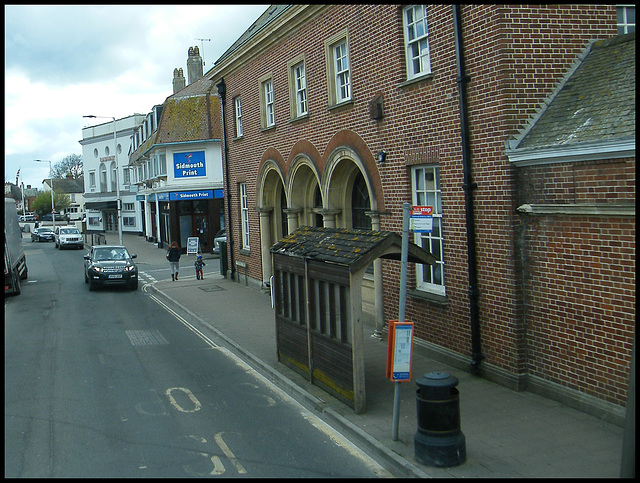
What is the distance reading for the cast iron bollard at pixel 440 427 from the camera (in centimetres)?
679

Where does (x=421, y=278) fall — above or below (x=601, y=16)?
below

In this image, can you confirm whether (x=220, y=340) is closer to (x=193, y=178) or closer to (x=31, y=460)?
(x=31, y=460)

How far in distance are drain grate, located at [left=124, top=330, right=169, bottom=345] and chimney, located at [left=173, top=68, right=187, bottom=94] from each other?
3680 cm

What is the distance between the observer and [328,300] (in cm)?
938

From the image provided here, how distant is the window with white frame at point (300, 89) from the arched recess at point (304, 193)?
1.45 metres

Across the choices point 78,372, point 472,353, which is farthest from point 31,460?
point 472,353

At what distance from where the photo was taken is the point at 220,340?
1470cm

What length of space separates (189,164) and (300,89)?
72.1 ft

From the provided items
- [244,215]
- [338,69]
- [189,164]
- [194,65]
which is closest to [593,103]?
[338,69]

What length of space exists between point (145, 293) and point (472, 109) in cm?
1670

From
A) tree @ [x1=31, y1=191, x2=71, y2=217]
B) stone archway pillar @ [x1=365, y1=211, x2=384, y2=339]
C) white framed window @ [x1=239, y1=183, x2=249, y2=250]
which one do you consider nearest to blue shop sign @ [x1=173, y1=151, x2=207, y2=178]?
white framed window @ [x1=239, y1=183, x2=249, y2=250]

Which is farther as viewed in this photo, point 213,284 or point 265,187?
point 213,284

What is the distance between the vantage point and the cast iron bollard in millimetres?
6789

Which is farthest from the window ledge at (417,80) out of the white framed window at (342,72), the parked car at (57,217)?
the parked car at (57,217)
